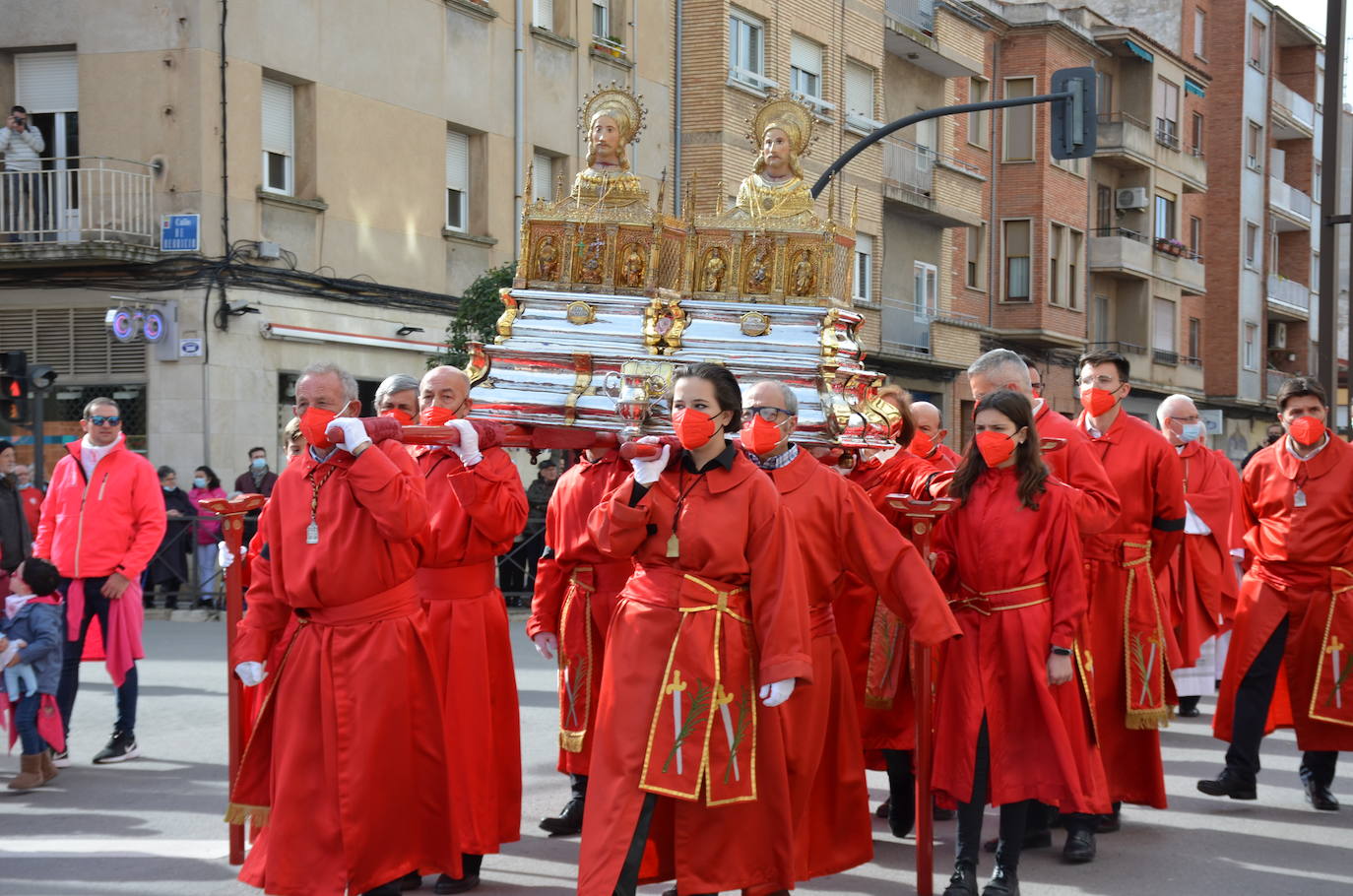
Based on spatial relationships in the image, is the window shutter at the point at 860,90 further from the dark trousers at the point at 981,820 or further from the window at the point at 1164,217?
the dark trousers at the point at 981,820

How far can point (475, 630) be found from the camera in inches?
275

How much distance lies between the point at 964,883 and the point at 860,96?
26.4 meters

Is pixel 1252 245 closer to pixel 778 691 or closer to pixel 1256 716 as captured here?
pixel 1256 716

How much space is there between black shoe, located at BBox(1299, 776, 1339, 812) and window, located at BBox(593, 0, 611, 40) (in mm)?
19564

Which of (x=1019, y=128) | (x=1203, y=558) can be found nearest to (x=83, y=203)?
(x=1203, y=558)

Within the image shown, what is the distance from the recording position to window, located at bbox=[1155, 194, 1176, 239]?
44.1m

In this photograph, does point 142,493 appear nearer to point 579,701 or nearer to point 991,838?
point 579,701

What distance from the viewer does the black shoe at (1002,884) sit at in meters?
6.43

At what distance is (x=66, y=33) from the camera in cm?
1997

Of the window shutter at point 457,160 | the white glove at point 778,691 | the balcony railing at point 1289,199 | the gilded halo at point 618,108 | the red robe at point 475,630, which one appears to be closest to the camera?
the white glove at point 778,691

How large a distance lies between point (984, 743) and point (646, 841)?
1.37 m

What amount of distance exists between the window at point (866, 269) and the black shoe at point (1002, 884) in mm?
25712

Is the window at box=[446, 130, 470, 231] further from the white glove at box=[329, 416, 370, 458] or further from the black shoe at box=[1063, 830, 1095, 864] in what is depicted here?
the white glove at box=[329, 416, 370, 458]

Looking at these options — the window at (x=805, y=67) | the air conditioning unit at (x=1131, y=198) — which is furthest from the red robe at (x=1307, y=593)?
the air conditioning unit at (x=1131, y=198)
